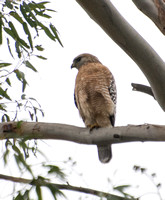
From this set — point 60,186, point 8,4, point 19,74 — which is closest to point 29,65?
point 19,74

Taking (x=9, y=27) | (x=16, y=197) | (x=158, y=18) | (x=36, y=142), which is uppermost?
(x=9, y=27)

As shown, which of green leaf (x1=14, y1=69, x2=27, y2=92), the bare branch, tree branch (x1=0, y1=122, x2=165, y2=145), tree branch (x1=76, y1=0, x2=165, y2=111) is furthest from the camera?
green leaf (x1=14, y1=69, x2=27, y2=92)

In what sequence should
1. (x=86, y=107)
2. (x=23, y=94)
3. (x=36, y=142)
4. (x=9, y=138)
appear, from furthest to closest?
(x=86, y=107) < (x=23, y=94) < (x=36, y=142) < (x=9, y=138)

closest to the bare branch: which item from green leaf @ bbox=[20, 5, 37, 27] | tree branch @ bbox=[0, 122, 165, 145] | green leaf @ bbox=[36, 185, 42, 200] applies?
tree branch @ bbox=[0, 122, 165, 145]

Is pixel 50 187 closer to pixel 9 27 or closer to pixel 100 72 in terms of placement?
pixel 9 27

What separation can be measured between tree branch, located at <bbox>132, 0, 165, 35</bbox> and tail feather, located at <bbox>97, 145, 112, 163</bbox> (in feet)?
4.34

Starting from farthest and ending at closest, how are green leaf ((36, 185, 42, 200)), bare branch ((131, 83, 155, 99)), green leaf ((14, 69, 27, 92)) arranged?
1. green leaf ((14, 69, 27, 92))
2. bare branch ((131, 83, 155, 99))
3. green leaf ((36, 185, 42, 200))

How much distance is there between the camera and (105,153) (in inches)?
145

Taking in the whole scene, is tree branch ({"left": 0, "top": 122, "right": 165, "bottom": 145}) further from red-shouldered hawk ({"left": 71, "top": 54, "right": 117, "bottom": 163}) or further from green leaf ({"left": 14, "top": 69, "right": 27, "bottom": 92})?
red-shouldered hawk ({"left": 71, "top": 54, "right": 117, "bottom": 163})

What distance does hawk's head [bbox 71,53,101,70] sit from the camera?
14.7ft

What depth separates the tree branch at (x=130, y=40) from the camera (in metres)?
2.39

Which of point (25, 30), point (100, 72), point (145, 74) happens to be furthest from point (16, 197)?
point (100, 72)

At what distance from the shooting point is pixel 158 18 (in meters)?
2.66

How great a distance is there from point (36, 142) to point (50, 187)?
0.69 metres
